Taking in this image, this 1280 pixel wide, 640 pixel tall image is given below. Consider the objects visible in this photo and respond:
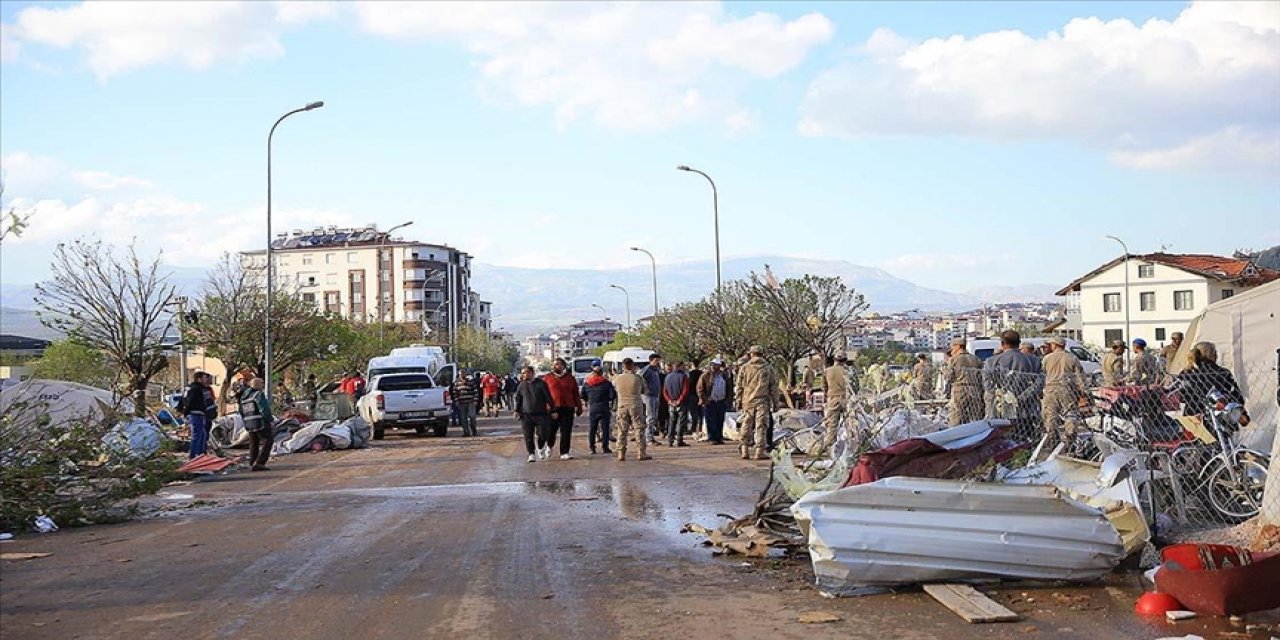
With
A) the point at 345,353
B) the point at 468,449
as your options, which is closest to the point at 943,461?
the point at 468,449

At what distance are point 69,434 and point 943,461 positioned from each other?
33.6 ft

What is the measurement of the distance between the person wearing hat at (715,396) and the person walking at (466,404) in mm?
8635

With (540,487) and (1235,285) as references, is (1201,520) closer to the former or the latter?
(540,487)

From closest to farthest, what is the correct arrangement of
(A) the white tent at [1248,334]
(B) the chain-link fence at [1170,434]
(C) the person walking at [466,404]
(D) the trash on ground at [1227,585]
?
(D) the trash on ground at [1227,585], (B) the chain-link fence at [1170,434], (A) the white tent at [1248,334], (C) the person walking at [466,404]

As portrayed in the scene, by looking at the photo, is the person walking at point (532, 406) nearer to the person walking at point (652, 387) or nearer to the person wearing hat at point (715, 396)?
the person walking at point (652, 387)

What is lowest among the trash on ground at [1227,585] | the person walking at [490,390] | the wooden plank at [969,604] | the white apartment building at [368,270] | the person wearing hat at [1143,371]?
the person walking at [490,390]

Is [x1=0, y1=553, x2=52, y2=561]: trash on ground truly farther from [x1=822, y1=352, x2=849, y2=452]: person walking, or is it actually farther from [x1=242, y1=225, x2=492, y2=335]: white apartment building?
[x1=242, y1=225, x2=492, y2=335]: white apartment building

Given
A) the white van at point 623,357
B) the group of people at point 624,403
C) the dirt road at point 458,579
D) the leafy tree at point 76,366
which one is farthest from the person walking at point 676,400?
the leafy tree at point 76,366

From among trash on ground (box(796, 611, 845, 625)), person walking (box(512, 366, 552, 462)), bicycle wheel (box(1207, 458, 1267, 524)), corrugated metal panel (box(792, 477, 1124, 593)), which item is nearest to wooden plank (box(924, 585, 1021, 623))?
corrugated metal panel (box(792, 477, 1124, 593))

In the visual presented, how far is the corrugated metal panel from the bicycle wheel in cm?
242

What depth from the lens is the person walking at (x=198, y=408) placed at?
20859 millimetres

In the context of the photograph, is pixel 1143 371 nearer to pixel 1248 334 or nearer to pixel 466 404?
pixel 1248 334

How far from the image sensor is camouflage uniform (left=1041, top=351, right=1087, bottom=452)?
37.5 feet

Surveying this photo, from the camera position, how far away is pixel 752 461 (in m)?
19.2
